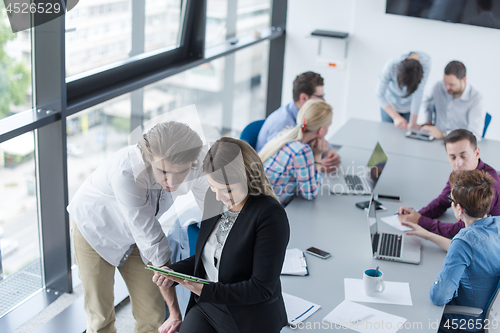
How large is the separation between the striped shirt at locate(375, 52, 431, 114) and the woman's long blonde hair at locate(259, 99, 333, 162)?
170 centimetres

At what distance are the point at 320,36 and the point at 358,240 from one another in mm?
3447

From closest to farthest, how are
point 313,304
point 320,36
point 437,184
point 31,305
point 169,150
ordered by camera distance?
point 169,150 → point 313,304 → point 31,305 → point 437,184 → point 320,36

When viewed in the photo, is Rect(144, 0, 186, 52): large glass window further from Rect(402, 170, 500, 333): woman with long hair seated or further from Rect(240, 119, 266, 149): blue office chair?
Rect(402, 170, 500, 333): woman with long hair seated

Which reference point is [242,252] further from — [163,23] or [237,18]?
[237,18]

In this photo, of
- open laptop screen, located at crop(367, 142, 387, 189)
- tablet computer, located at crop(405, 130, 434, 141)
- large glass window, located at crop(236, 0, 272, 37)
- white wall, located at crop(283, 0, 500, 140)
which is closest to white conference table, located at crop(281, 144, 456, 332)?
open laptop screen, located at crop(367, 142, 387, 189)

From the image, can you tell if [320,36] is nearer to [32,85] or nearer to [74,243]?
[32,85]

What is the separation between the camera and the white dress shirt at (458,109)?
380 centimetres

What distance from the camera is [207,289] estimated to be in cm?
166

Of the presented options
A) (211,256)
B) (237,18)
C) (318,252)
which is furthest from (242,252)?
(237,18)

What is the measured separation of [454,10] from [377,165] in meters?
3.16

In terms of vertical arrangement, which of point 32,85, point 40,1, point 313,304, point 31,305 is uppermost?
point 40,1

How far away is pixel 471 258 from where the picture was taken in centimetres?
198

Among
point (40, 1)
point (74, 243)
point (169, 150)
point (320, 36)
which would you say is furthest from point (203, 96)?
point (169, 150)

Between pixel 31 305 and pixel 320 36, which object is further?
pixel 320 36
